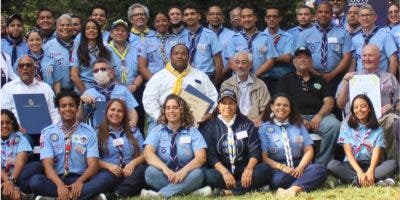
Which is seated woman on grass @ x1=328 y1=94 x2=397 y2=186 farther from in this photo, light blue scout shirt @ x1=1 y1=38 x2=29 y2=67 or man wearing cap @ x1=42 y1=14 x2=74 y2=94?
light blue scout shirt @ x1=1 y1=38 x2=29 y2=67

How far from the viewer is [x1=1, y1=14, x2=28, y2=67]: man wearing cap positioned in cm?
976

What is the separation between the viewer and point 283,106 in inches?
331

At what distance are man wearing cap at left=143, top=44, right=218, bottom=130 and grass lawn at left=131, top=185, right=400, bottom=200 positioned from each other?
1484 millimetres

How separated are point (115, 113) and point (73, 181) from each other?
885mm

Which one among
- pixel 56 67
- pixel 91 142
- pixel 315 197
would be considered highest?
pixel 56 67

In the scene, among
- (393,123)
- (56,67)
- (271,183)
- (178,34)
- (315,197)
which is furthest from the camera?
(178,34)

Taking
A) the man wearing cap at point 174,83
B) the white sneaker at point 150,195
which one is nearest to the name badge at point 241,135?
the man wearing cap at point 174,83

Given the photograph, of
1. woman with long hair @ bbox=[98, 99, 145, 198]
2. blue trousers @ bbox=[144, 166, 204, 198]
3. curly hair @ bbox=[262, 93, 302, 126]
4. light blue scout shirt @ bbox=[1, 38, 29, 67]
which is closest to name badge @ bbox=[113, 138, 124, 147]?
woman with long hair @ bbox=[98, 99, 145, 198]

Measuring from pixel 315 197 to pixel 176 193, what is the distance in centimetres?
145

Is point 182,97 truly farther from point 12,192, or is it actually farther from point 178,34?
point 12,192

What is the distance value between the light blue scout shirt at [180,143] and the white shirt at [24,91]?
130cm

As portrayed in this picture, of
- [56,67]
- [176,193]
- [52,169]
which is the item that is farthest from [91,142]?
[56,67]

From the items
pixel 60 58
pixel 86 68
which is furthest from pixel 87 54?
pixel 60 58

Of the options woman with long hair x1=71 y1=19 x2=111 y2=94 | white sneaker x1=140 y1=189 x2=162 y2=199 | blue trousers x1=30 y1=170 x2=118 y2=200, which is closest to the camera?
blue trousers x1=30 y1=170 x2=118 y2=200
